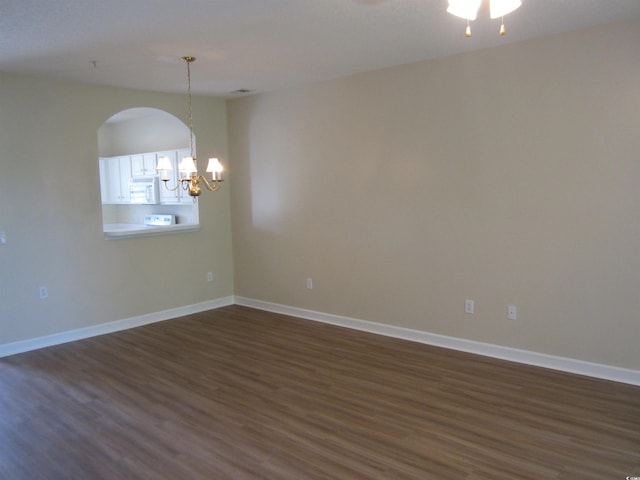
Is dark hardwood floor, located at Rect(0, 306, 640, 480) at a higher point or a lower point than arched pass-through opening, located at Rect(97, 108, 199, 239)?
lower

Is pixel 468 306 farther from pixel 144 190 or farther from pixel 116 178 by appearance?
pixel 116 178

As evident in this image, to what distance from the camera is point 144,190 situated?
7129 mm

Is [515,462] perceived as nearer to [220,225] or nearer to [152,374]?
[152,374]

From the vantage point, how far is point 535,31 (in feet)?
11.7

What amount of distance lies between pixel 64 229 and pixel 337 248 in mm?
2838

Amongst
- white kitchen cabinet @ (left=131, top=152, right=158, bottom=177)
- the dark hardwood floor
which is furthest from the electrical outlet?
white kitchen cabinet @ (left=131, top=152, right=158, bottom=177)

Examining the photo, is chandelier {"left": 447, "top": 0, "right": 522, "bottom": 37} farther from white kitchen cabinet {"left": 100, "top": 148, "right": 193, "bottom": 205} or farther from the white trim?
white kitchen cabinet {"left": 100, "top": 148, "right": 193, "bottom": 205}

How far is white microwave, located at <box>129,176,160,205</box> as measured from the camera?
22.8ft

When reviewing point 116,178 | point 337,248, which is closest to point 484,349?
point 337,248

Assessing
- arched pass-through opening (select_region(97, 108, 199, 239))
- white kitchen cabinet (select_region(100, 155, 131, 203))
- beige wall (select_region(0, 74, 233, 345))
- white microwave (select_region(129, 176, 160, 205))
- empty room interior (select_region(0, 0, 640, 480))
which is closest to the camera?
empty room interior (select_region(0, 0, 640, 480))

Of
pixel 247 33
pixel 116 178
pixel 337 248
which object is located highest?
pixel 247 33

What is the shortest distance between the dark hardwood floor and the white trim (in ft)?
0.45

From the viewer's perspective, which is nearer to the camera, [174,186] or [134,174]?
[174,186]

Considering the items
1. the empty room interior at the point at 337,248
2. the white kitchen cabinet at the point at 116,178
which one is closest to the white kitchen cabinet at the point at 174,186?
the empty room interior at the point at 337,248
